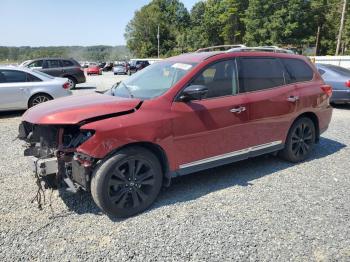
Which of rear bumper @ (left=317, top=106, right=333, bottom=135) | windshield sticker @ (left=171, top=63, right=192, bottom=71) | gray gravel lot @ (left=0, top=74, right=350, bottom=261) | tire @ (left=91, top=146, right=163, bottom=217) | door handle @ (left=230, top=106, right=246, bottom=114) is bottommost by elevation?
gray gravel lot @ (left=0, top=74, right=350, bottom=261)

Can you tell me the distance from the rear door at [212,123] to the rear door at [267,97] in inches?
6.5

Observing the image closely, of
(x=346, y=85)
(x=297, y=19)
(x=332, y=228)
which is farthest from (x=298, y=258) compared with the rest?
(x=297, y=19)

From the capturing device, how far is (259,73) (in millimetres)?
5012

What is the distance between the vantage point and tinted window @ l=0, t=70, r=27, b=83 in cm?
973

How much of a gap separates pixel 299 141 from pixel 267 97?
115cm

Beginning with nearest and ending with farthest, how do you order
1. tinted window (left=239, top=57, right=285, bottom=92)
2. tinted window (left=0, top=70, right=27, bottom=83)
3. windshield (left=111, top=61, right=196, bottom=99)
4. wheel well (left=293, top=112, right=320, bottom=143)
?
windshield (left=111, top=61, right=196, bottom=99) < tinted window (left=239, top=57, right=285, bottom=92) < wheel well (left=293, top=112, right=320, bottom=143) < tinted window (left=0, top=70, right=27, bottom=83)

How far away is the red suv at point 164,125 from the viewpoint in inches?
144

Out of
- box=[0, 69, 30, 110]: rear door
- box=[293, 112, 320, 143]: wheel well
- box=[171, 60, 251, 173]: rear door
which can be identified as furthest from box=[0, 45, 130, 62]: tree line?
box=[171, 60, 251, 173]: rear door

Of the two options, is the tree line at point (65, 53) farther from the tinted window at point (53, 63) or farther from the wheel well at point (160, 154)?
the wheel well at point (160, 154)

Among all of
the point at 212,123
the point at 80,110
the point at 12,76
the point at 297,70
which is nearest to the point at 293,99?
the point at 297,70

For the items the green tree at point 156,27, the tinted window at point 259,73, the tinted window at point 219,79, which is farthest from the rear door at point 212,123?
the green tree at point 156,27

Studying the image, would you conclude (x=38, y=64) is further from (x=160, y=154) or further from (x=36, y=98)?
(x=160, y=154)

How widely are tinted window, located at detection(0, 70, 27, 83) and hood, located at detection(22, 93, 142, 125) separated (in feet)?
20.8

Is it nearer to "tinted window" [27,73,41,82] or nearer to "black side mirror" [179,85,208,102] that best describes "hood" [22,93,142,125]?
"black side mirror" [179,85,208,102]
